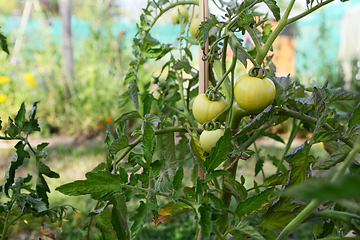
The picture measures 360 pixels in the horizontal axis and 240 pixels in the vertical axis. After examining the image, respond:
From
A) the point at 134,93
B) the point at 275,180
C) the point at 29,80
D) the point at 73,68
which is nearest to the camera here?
the point at 275,180

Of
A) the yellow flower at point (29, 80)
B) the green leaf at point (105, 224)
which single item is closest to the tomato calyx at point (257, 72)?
the green leaf at point (105, 224)

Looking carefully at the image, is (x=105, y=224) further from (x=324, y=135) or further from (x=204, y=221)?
(x=324, y=135)

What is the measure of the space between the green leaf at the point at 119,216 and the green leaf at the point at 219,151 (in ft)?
0.53

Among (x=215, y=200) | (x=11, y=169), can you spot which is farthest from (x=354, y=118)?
(x=11, y=169)

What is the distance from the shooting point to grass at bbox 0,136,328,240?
1.36 metres

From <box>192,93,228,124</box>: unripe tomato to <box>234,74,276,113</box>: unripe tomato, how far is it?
→ 4cm

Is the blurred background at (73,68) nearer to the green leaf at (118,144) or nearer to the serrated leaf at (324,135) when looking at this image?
the serrated leaf at (324,135)

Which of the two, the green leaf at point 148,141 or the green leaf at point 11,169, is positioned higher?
the green leaf at point 11,169

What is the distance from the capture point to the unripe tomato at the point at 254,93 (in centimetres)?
48

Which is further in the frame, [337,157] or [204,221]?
[337,157]

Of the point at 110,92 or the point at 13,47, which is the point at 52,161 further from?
the point at 13,47

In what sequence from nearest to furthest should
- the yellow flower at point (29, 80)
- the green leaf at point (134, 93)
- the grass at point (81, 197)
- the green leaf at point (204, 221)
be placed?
the green leaf at point (204, 221)
the green leaf at point (134, 93)
the grass at point (81, 197)
the yellow flower at point (29, 80)

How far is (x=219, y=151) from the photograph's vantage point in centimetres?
42

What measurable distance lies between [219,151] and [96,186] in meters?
0.20
